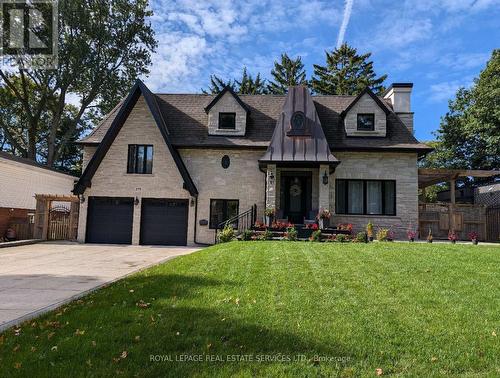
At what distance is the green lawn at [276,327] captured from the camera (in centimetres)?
361

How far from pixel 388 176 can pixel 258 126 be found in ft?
23.0

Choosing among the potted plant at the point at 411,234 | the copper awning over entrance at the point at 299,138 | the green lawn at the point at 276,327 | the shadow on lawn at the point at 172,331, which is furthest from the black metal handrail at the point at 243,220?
the shadow on lawn at the point at 172,331

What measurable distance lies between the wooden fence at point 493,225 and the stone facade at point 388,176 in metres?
4.15

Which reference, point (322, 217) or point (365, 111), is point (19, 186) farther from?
point (365, 111)

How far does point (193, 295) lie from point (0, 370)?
285 centimetres

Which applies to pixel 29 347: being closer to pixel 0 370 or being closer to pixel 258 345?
pixel 0 370

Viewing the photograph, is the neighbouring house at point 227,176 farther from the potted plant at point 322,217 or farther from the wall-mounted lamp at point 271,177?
the potted plant at point 322,217

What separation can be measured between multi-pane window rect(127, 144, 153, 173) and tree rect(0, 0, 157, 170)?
14822 mm

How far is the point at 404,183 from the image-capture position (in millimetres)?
18250

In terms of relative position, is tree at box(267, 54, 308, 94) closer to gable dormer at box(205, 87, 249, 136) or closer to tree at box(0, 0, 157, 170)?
tree at box(0, 0, 157, 170)

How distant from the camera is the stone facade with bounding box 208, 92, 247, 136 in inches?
763

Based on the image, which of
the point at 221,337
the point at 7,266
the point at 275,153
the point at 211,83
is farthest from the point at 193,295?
the point at 211,83

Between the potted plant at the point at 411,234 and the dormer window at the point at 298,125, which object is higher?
the dormer window at the point at 298,125

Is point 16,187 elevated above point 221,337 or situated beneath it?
elevated above
